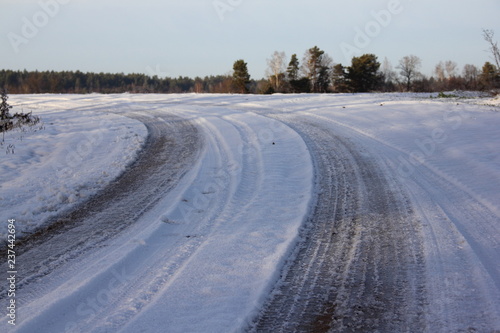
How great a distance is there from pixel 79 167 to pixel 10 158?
91.7 inches

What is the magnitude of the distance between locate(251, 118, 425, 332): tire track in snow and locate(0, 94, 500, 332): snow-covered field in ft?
0.40

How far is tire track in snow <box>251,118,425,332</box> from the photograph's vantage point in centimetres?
326

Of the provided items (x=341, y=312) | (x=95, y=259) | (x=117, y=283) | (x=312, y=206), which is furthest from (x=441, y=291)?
(x=95, y=259)

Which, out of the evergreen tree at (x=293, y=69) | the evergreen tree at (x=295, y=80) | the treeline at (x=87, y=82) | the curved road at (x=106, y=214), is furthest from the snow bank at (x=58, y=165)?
the treeline at (x=87, y=82)

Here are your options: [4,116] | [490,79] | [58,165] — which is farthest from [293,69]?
[58,165]

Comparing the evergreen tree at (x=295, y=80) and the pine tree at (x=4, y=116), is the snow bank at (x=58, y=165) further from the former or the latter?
the evergreen tree at (x=295, y=80)

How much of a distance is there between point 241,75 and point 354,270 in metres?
44.1

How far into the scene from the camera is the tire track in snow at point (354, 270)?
3.26 meters

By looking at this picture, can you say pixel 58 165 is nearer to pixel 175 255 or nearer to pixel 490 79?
pixel 175 255

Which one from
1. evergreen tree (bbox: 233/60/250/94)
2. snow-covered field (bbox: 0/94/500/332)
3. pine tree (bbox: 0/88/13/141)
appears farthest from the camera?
evergreen tree (bbox: 233/60/250/94)

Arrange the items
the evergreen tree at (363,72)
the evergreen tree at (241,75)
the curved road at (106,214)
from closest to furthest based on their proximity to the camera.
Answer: the curved road at (106,214) < the evergreen tree at (241,75) < the evergreen tree at (363,72)

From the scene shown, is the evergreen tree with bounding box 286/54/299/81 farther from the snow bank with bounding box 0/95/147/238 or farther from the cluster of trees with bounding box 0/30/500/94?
the snow bank with bounding box 0/95/147/238

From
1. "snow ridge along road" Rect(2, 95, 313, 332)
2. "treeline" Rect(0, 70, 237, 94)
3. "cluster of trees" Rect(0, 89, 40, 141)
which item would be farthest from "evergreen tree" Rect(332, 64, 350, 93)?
"snow ridge along road" Rect(2, 95, 313, 332)

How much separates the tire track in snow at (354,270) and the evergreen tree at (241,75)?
40.9m
